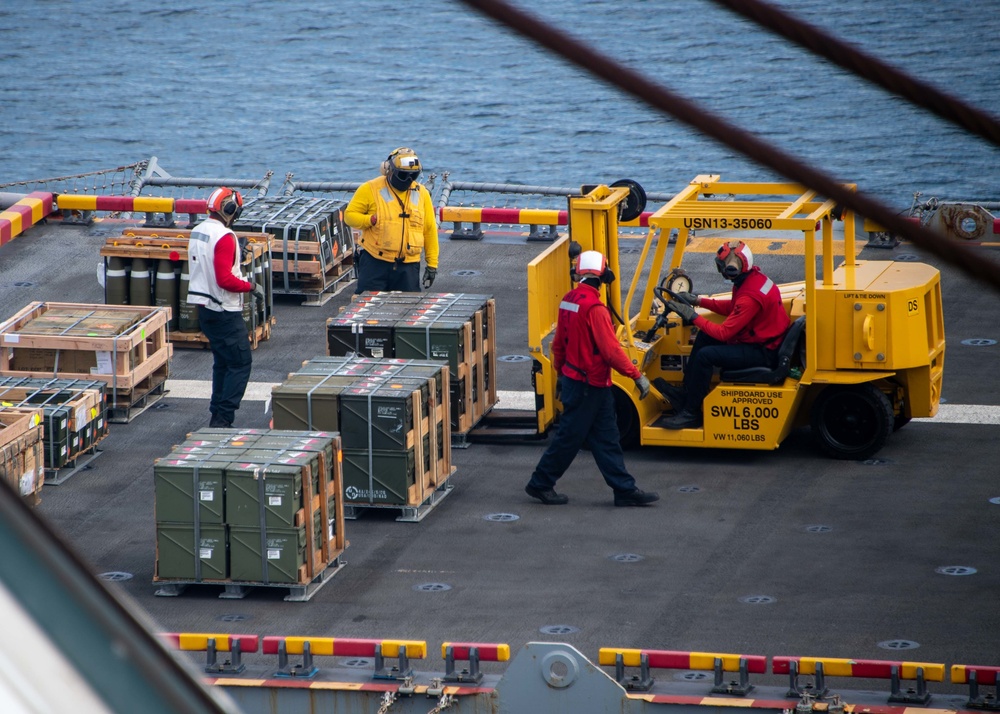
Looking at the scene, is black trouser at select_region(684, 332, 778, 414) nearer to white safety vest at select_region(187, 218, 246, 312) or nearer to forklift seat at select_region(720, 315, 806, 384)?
forklift seat at select_region(720, 315, 806, 384)

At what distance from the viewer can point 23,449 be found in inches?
451

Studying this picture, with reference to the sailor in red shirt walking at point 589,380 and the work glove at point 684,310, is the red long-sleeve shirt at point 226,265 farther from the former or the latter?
the work glove at point 684,310

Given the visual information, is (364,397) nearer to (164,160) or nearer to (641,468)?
(641,468)

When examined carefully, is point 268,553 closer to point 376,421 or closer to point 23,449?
point 376,421

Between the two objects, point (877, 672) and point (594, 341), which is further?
point (594, 341)

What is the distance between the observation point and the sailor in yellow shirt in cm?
1416

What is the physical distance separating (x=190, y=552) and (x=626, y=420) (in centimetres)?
414

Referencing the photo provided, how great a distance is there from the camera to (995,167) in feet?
139

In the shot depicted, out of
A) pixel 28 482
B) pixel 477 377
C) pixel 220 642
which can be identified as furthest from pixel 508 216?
pixel 220 642

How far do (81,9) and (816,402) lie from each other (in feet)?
213

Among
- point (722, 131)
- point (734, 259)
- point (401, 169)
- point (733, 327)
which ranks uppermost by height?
point (722, 131)

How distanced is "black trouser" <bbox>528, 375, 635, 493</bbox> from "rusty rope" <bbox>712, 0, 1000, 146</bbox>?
9380 mm

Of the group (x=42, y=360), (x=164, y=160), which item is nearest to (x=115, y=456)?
(x=42, y=360)

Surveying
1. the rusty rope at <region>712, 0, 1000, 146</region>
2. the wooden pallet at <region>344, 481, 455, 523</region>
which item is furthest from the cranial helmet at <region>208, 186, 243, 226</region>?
the rusty rope at <region>712, 0, 1000, 146</region>
